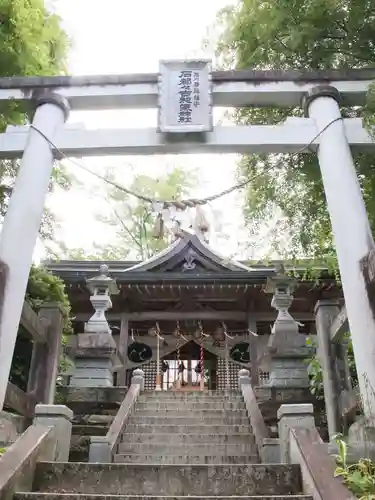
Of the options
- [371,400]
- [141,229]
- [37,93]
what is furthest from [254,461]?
[141,229]

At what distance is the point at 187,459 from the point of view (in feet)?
21.0

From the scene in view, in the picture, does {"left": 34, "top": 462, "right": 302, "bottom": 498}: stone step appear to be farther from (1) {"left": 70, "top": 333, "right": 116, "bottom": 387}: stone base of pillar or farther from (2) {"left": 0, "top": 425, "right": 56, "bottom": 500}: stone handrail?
(1) {"left": 70, "top": 333, "right": 116, "bottom": 387}: stone base of pillar

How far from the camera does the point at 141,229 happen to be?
2398 centimetres

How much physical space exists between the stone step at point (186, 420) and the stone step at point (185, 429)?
265 millimetres

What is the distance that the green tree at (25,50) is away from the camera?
21.1ft

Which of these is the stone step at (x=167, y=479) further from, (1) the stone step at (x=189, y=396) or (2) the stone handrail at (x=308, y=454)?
(1) the stone step at (x=189, y=396)

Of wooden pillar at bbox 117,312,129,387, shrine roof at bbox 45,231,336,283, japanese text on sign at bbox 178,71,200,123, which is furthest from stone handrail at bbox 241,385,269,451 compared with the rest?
wooden pillar at bbox 117,312,129,387

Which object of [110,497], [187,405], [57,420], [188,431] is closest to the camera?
[110,497]

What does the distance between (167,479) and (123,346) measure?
955cm

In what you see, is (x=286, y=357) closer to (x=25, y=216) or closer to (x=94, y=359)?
(x=94, y=359)

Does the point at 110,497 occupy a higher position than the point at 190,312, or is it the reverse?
the point at 190,312

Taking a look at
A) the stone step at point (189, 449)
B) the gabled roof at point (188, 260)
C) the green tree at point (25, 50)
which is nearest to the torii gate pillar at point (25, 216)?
the green tree at point (25, 50)

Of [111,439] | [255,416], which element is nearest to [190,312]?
[255,416]

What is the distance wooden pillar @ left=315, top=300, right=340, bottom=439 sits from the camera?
698cm
